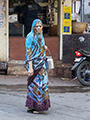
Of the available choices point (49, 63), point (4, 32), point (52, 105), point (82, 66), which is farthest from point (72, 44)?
point (49, 63)

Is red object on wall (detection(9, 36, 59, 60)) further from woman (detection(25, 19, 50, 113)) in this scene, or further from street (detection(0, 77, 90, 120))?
woman (detection(25, 19, 50, 113))

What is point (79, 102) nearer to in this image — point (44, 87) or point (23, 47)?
point (44, 87)

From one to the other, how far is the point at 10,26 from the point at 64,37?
1.80 m

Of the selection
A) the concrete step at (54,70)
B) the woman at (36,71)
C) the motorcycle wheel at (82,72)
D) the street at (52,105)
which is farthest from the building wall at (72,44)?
the woman at (36,71)

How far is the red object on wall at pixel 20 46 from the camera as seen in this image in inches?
333

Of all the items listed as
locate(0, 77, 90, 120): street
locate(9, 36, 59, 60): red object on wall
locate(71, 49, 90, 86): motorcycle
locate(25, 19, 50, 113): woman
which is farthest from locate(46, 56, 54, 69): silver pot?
locate(9, 36, 59, 60): red object on wall

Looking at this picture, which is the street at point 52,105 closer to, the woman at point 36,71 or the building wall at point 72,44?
the woman at point 36,71

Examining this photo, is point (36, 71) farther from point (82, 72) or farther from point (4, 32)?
point (4, 32)

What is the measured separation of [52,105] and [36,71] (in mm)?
1133

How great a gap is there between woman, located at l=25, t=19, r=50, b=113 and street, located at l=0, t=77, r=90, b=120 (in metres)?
0.22

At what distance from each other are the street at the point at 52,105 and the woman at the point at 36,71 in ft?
0.71

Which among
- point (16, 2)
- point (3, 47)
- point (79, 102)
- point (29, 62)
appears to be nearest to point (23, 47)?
point (3, 47)

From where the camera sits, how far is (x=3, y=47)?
8.46m

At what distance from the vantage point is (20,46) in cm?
848
